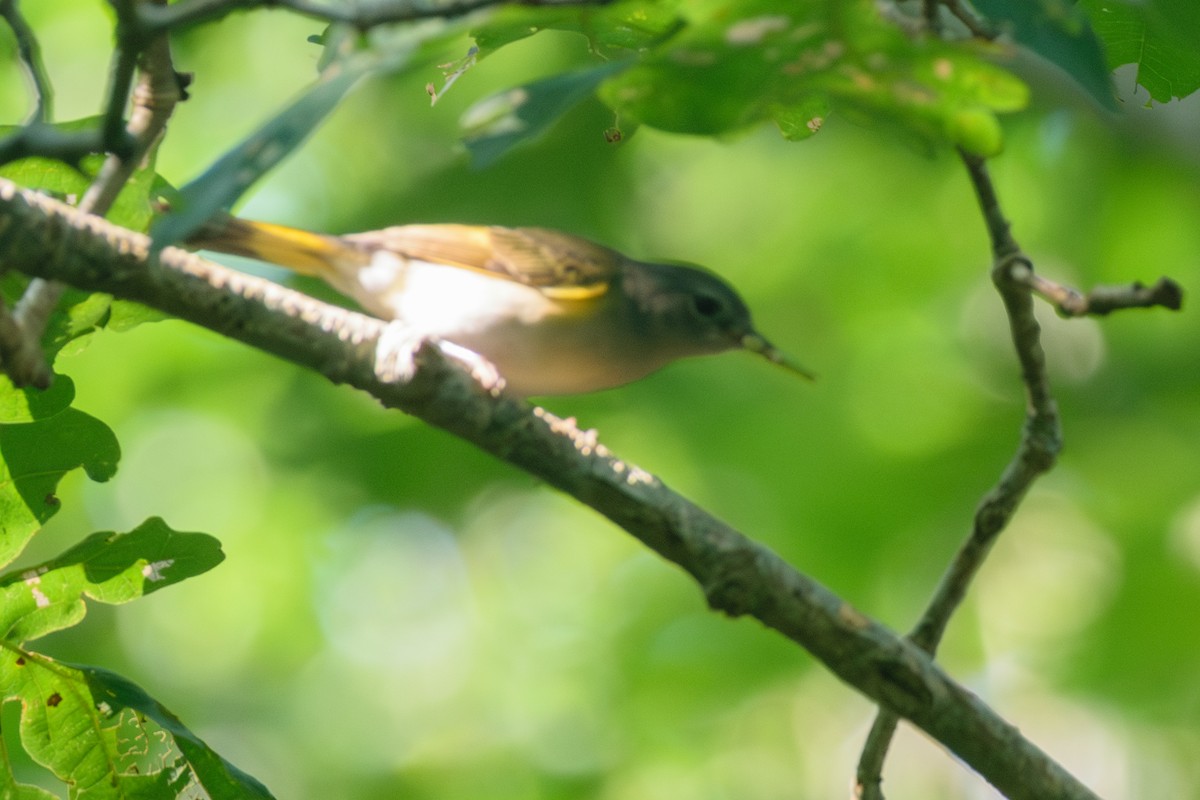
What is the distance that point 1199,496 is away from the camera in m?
8.55

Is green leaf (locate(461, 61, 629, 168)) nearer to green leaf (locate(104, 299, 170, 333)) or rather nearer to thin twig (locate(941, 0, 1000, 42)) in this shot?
thin twig (locate(941, 0, 1000, 42))

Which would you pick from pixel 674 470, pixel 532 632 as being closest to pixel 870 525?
pixel 674 470

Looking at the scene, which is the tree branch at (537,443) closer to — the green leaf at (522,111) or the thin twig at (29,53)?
the thin twig at (29,53)

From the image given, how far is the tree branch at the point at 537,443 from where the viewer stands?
2018 millimetres

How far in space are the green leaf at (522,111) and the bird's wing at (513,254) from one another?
266cm

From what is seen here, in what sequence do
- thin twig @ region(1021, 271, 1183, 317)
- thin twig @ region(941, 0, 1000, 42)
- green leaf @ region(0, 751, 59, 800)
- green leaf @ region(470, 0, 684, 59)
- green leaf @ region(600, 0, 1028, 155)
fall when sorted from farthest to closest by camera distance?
green leaf @ region(0, 751, 59, 800)
green leaf @ region(470, 0, 684, 59)
thin twig @ region(941, 0, 1000, 42)
thin twig @ region(1021, 271, 1183, 317)
green leaf @ region(600, 0, 1028, 155)

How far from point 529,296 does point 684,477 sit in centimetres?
494

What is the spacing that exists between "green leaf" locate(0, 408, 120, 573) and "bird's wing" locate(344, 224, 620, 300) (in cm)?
162

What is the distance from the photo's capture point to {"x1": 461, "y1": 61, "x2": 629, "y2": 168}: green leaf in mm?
1508

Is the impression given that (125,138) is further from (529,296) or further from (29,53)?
(529,296)

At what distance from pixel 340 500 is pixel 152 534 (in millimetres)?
6481

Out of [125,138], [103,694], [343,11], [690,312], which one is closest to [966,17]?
[343,11]

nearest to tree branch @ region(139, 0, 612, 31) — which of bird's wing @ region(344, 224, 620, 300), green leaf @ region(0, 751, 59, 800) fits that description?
green leaf @ region(0, 751, 59, 800)

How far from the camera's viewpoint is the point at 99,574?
273 centimetres
